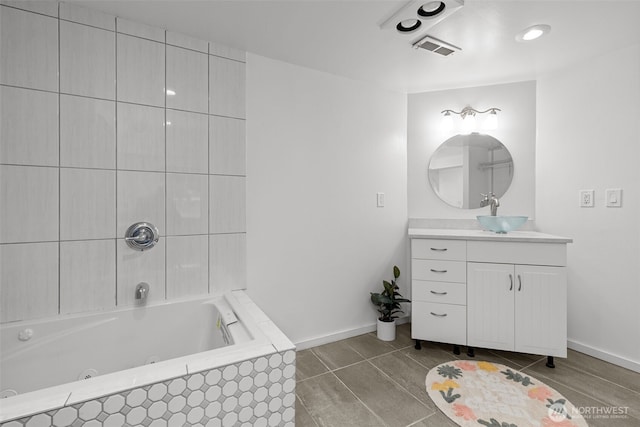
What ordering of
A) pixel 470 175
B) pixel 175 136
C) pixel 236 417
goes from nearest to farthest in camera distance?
pixel 236 417, pixel 175 136, pixel 470 175

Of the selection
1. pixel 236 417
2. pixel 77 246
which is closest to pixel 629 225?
pixel 236 417

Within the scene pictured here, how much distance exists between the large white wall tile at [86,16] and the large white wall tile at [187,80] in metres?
0.29

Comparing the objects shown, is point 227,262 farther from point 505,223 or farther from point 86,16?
Result: point 505,223

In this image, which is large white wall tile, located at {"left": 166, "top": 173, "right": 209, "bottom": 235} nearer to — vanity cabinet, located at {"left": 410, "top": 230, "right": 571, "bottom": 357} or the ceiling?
the ceiling

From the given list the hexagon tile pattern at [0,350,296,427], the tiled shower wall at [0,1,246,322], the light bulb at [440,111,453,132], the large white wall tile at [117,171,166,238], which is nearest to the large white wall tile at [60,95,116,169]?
the tiled shower wall at [0,1,246,322]

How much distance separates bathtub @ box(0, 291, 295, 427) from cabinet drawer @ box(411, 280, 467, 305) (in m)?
1.23

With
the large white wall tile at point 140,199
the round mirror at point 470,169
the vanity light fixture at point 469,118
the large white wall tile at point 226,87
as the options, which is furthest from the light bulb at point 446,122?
the large white wall tile at point 140,199

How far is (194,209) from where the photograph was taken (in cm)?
186

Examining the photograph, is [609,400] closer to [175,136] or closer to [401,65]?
[401,65]

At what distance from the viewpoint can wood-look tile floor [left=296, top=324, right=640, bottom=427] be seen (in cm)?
149

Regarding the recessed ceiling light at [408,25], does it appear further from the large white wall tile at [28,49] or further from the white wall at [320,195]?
the large white wall tile at [28,49]

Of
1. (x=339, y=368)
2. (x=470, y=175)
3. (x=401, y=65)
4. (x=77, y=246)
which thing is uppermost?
(x=401, y=65)

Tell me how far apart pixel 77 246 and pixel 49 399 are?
95 cm

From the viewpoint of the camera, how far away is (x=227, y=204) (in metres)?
1.96
